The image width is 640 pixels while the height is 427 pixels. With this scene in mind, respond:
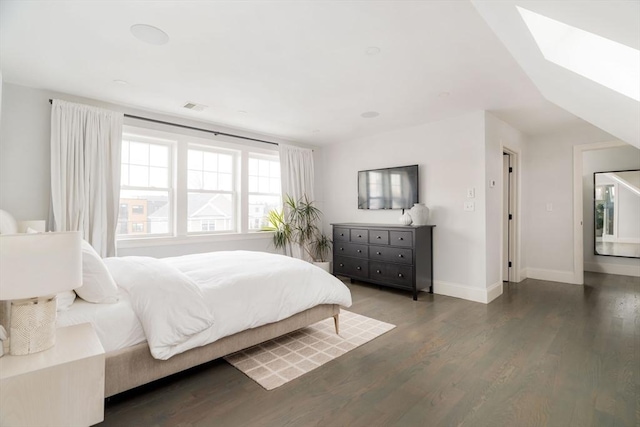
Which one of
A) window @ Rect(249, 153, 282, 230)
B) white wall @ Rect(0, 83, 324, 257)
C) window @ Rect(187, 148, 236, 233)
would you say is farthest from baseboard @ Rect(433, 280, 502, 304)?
white wall @ Rect(0, 83, 324, 257)

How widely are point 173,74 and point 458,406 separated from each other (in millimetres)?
3488

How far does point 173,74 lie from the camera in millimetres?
2830

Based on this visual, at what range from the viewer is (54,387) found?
1.11m

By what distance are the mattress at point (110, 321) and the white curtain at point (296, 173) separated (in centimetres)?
341

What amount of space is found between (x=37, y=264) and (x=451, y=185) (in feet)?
13.9

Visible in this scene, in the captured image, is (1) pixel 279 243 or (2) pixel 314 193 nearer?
(1) pixel 279 243

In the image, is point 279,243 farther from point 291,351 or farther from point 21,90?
point 21,90

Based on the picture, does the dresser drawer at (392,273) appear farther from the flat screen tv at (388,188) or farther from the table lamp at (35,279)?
the table lamp at (35,279)

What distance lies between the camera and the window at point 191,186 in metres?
3.86

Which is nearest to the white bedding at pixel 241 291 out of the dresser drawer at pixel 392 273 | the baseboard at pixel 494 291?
the dresser drawer at pixel 392 273

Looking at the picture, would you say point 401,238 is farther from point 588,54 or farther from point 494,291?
point 588,54

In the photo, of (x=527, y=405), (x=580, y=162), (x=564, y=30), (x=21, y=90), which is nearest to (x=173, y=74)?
(x=21, y=90)

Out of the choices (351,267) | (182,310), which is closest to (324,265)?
(351,267)

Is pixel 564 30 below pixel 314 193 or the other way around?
A: the other way around
